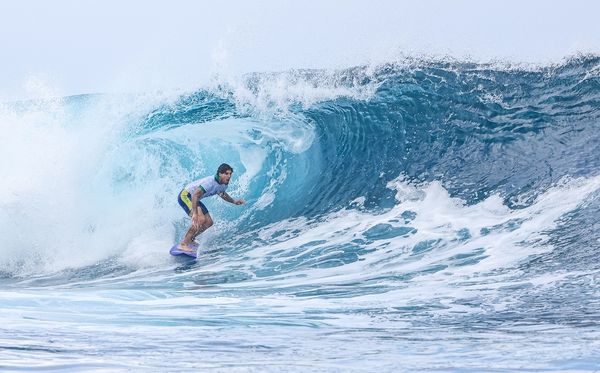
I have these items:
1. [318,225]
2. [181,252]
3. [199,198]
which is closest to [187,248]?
[181,252]

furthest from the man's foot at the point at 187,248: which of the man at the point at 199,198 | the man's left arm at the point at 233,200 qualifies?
the man's left arm at the point at 233,200

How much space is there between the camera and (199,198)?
8.78 meters

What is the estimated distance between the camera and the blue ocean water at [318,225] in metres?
4.70

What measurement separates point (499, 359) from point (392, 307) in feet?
6.47

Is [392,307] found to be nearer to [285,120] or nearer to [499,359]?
[499,359]

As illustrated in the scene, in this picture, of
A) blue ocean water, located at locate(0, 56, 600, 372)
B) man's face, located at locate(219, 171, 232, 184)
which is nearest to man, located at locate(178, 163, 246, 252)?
man's face, located at locate(219, 171, 232, 184)

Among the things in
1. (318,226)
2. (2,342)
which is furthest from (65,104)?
(2,342)

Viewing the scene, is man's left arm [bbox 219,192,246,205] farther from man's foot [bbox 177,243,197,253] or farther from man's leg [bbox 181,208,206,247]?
man's foot [bbox 177,243,197,253]

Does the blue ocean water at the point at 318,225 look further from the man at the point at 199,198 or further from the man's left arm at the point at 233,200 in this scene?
the man's left arm at the point at 233,200

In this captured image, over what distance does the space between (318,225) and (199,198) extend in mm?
1515

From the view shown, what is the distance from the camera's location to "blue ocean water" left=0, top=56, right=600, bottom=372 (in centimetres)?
470

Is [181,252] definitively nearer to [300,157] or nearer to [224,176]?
[224,176]

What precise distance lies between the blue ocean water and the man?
1.19 ft

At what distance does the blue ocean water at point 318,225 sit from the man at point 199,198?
1.19 feet
